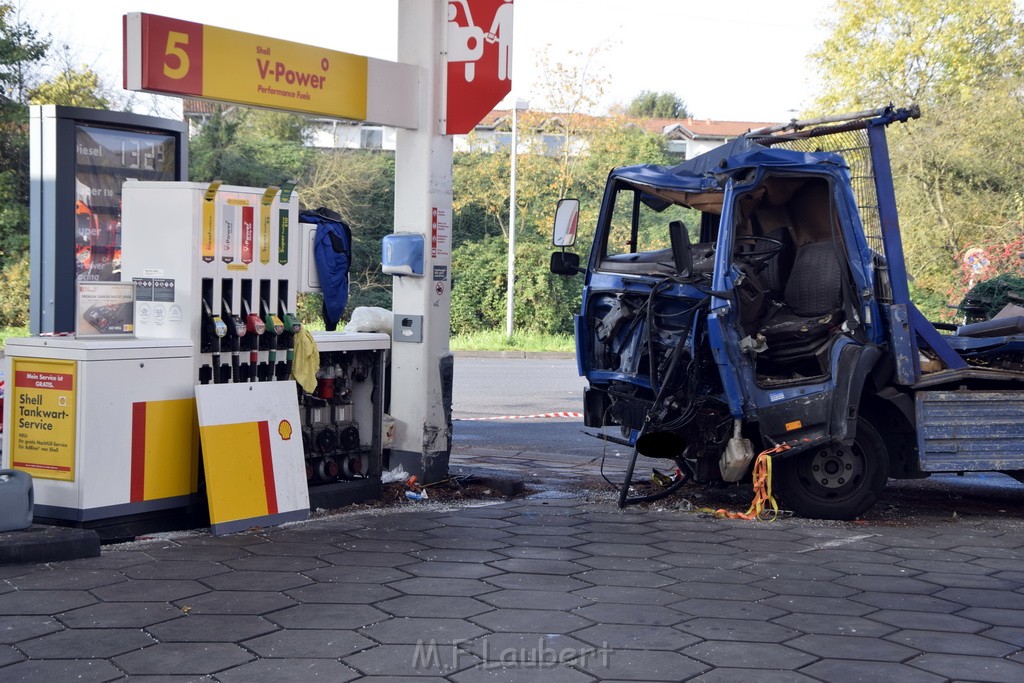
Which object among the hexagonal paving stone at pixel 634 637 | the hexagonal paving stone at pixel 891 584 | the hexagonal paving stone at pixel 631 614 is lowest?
the hexagonal paving stone at pixel 891 584

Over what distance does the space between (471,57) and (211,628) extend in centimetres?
527

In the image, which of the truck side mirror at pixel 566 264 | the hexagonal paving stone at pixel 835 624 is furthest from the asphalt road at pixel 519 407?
the hexagonal paving stone at pixel 835 624

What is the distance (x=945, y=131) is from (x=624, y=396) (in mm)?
24353

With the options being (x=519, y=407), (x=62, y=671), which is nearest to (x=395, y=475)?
(x=62, y=671)

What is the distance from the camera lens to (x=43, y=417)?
22.0ft

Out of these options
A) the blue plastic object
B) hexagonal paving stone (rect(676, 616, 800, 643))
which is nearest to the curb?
the blue plastic object

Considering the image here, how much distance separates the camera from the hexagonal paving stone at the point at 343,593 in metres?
5.60

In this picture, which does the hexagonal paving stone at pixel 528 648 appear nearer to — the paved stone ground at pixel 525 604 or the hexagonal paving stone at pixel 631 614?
the paved stone ground at pixel 525 604

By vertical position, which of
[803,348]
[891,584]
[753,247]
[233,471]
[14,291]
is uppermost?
[753,247]

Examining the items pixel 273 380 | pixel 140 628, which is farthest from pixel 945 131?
pixel 140 628

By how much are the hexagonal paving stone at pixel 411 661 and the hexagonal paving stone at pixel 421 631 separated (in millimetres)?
87

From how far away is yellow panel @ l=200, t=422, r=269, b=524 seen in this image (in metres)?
6.94

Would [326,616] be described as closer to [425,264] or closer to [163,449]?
[163,449]

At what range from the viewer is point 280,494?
738 centimetres
